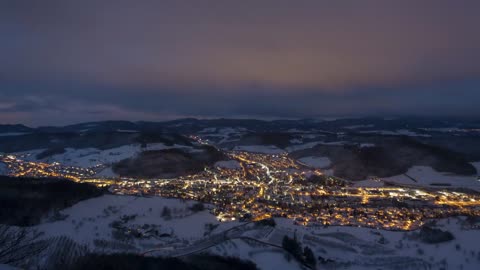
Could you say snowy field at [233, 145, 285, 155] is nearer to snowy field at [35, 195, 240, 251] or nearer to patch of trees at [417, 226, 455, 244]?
snowy field at [35, 195, 240, 251]

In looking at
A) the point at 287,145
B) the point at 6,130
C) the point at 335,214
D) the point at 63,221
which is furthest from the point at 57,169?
the point at 6,130

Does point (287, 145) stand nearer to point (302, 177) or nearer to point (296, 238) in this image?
point (302, 177)

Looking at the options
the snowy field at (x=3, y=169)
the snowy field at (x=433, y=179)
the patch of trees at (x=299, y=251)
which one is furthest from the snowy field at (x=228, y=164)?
the patch of trees at (x=299, y=251)

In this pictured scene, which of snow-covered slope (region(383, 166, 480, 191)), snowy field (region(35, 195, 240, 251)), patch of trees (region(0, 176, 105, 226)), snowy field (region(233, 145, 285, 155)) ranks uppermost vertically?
patch of trees (region(0, 176, 105, 226))

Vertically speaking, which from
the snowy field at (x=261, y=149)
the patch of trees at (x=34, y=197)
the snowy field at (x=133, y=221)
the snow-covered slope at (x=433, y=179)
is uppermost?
the patch of trees at (x=34, y=197)

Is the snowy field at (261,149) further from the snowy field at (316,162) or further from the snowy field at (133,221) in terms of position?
the snowy field at (133,221)

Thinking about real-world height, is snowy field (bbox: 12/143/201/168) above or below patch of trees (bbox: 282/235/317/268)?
below

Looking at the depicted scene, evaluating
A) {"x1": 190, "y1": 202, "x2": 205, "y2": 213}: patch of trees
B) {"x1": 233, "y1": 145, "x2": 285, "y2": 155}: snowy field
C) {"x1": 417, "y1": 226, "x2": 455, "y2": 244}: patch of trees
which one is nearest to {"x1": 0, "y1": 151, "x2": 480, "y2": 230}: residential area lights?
{"x1": 190, "y1": 202, "x2": 205, "y2": 213}: patch of trees
